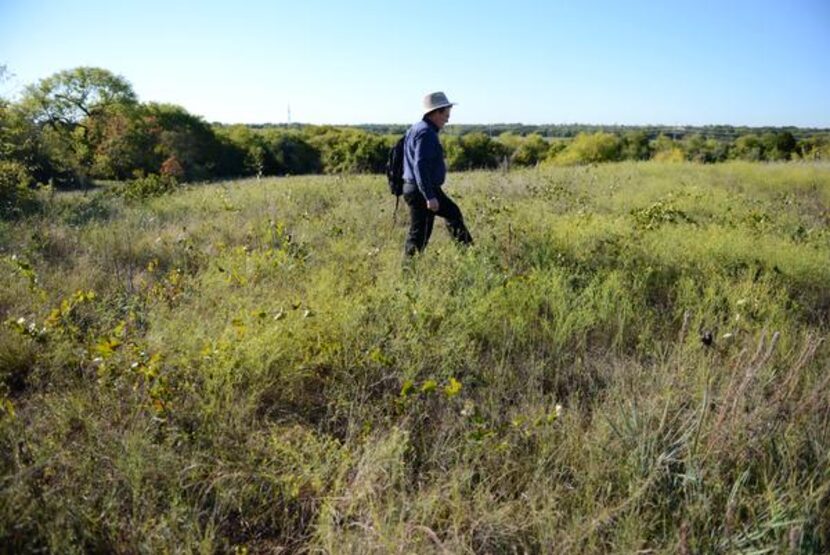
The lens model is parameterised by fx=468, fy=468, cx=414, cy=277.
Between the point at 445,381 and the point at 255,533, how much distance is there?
1241 millimetres

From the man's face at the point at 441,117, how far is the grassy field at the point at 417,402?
1263 mm

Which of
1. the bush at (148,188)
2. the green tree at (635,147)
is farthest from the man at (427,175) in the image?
the green tree at (635,147)

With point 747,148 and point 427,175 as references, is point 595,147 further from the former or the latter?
point 427,175

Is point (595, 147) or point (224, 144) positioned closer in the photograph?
point (595, 147)

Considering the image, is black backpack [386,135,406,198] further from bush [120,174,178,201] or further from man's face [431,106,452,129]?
bush [120,174,178,201]

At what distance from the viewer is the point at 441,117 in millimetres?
4402

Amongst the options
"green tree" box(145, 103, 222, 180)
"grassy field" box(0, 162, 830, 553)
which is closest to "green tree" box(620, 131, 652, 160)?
"green tree" box(145, 103, 222, 180)

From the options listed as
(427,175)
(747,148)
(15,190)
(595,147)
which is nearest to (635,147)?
(595,147)

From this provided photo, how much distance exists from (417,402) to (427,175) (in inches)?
95.1

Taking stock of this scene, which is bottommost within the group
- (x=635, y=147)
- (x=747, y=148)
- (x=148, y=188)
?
(x=148, y=188)

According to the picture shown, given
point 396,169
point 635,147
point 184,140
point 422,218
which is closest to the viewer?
point 422,218

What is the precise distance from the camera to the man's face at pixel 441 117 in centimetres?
437

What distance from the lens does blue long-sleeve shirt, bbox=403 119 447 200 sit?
4.26m

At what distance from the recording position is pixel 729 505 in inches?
64.1
